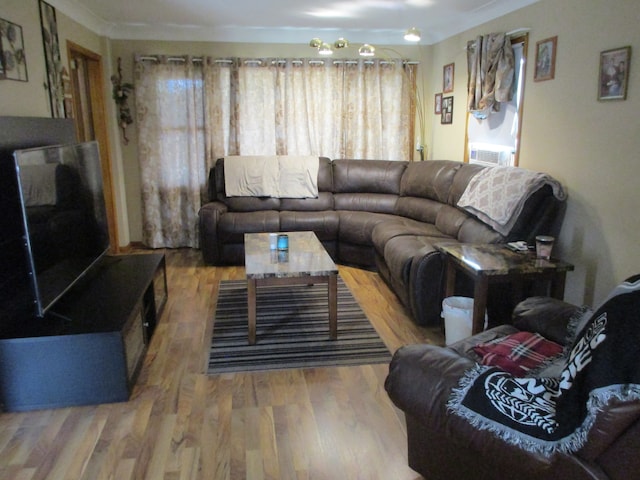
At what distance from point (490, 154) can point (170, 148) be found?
131 inches

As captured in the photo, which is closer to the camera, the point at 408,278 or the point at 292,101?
the point at 408,278

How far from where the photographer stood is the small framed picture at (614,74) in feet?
8.91

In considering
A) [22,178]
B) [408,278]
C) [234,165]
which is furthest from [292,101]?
[22,178]

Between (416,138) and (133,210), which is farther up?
(416,138)

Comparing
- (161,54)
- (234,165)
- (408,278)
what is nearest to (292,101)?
(234,165)

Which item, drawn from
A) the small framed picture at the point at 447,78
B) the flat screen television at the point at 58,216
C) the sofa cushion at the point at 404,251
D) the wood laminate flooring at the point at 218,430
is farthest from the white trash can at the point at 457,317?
the small framed picture at the point at 447,78

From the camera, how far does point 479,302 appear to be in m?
2.72

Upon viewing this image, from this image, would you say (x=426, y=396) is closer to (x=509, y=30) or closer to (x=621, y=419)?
(x=621, y=419)

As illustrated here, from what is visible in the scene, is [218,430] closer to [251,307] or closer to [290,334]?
[251,307]

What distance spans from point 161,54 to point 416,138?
2973 mm

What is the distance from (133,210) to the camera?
556 cm

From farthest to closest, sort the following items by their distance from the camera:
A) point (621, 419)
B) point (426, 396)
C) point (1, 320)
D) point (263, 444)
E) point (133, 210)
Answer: point (133, 210) < point (1, 320) < point (263, 444) < point (426, 396) < point (621, 419)

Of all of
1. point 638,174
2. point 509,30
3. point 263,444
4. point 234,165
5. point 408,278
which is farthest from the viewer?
point 234,165

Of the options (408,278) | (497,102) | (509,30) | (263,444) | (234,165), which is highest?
(509,30)
